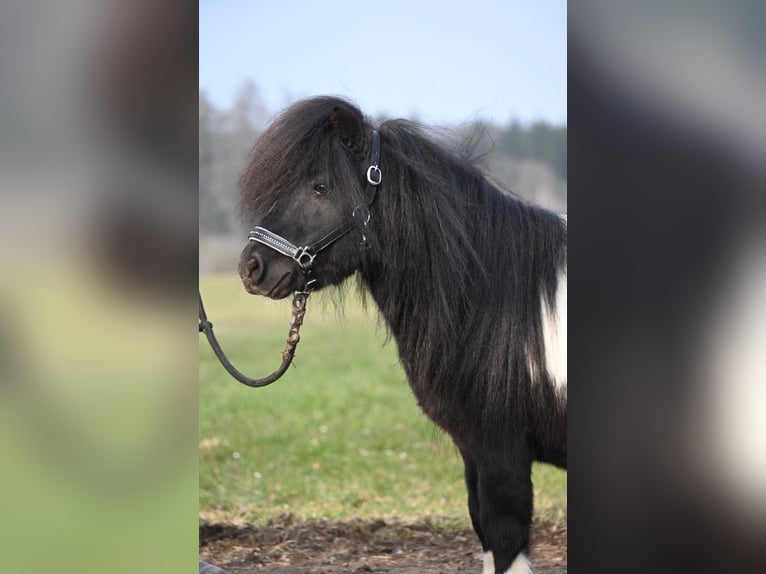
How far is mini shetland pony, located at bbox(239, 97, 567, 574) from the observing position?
260cm

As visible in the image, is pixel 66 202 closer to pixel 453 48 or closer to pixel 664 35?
pixel 664 35

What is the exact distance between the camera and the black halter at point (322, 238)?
2539 mm

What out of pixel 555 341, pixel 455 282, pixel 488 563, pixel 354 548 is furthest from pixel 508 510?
pixel 354 548

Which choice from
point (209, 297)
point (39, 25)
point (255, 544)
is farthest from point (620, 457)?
point (209, 297)

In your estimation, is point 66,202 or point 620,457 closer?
point 66,202

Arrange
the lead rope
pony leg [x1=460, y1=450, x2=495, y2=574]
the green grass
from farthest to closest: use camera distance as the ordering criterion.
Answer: the green grass < pony leg [x1=460, y1=450, x2=495, y2=574] < the lead rope

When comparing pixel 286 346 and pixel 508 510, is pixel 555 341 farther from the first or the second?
pixel 286 346

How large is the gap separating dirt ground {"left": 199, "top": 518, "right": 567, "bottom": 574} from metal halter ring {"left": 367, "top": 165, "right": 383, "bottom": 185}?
216 cm

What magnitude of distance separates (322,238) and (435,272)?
0.42 m

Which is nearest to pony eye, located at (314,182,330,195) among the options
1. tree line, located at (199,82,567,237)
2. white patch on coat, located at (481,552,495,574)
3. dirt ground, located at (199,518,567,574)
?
white patch on coat, located at (481,552,495,574)

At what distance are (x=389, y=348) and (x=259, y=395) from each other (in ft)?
4.63

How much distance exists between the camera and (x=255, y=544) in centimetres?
417

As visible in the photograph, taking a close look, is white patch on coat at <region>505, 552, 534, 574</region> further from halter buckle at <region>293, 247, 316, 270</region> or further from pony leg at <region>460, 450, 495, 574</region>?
halter buckle at <region>293, 247, 316, 270</region>

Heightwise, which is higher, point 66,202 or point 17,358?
point 66,202
